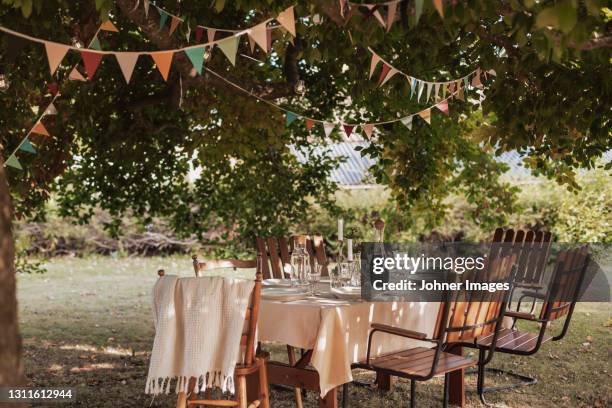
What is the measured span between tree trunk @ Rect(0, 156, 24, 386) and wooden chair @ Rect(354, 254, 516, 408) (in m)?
1.94

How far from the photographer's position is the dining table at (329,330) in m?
3.38

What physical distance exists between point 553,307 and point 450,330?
1.03 m

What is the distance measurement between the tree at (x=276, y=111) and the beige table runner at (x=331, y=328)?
4.23 ft

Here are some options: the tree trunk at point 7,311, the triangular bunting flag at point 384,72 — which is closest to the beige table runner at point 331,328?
the triangular bunting flag at point 384,72

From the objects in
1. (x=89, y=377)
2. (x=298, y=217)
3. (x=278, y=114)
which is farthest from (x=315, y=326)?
(x=298, y=217)

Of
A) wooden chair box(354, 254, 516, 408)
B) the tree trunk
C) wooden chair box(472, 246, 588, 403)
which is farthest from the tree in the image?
the tree trunk

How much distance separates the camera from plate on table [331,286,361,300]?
374 centimetres

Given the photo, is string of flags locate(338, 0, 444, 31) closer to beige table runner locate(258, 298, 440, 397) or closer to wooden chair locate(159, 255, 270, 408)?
wooden chair locate(159, 255, 270, 408)

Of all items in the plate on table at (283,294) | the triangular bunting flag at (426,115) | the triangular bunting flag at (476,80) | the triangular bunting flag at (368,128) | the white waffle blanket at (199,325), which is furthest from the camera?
the triangular bunting flag at (368,128)

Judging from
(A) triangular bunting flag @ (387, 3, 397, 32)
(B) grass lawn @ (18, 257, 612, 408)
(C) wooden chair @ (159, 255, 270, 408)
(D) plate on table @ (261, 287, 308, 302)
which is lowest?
(B) grass lawn @ (18, 257, 612, 408)

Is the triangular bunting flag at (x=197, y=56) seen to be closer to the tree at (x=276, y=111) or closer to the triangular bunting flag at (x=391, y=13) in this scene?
the tree at (x=276, y=111)

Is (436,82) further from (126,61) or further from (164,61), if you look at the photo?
(126,61)

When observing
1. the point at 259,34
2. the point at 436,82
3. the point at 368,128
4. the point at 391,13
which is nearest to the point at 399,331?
the point at 391,13

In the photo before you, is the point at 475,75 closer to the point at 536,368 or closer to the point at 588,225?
the point at 536,368
